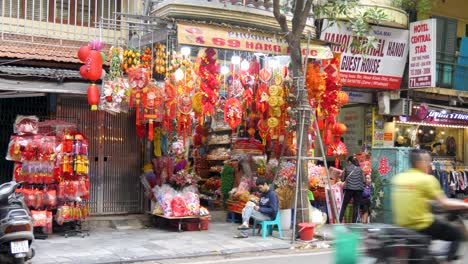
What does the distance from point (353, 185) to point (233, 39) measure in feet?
14.8

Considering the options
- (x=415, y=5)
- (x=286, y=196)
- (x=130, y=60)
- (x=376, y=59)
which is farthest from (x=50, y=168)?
(x=415, y=5)

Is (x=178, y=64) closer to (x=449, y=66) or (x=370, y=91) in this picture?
(x=370, y=91)

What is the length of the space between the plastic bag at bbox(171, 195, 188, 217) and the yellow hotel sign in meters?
3.47

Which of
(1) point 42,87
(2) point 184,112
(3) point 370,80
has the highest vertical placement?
(3) point 370,80

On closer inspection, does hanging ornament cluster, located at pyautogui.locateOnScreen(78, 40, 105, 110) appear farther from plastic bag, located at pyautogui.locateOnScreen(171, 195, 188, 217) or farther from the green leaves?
the green leaves

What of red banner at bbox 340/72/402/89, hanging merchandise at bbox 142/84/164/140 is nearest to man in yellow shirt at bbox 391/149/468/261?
hanging merchandise at bbox 142/84/164/140

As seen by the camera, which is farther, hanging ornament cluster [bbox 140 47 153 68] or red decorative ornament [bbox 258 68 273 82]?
red decorative ornament [bbox 258 68 273 82]

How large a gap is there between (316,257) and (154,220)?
4.45 m

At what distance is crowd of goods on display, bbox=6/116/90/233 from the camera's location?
35.4 ft

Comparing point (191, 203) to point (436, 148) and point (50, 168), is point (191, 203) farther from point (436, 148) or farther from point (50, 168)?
point (436, 148)

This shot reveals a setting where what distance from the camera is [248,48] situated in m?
11.3

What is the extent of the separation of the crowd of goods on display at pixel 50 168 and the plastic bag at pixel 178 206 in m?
1.81

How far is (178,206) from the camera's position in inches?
470

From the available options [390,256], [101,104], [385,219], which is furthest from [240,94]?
[390,256]
